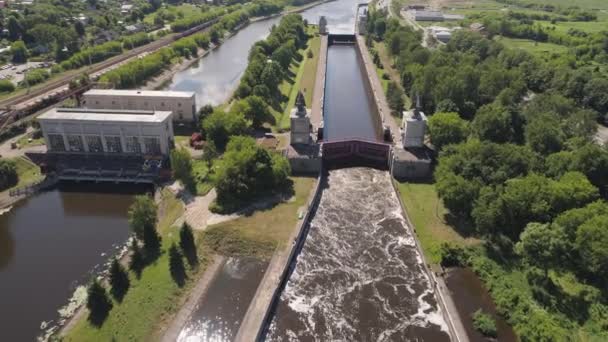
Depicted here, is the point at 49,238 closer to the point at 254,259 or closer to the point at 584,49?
the point at 254,259

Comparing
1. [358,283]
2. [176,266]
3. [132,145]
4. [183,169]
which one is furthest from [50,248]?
[358,283]

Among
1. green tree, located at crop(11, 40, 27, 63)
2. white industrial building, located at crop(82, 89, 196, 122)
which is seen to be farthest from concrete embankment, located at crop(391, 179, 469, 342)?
green tree, located at crop(11, 40, 27, 63)

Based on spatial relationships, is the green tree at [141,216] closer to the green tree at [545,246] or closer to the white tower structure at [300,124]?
the white tower structure at [300,124]

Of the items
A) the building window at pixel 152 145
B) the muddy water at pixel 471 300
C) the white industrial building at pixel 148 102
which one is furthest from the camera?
the white industrial building at pixel 148 102

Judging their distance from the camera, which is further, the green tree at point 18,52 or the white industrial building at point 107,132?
the green tree at point 18,52

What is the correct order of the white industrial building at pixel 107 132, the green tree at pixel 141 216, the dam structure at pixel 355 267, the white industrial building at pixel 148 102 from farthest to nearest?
the white industrial building at pixel 148 102, the white industrial building at pixel 107 132, the green tree at pixel 141 216, the dam structure at pixel 355 267

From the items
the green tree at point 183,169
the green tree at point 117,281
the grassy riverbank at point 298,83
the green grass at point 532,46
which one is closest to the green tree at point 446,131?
the grassy riverbank at point 298,83

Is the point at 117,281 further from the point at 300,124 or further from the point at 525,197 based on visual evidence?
the point at 525,197

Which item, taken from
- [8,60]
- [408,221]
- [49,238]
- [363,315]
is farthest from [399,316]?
[8,60]
